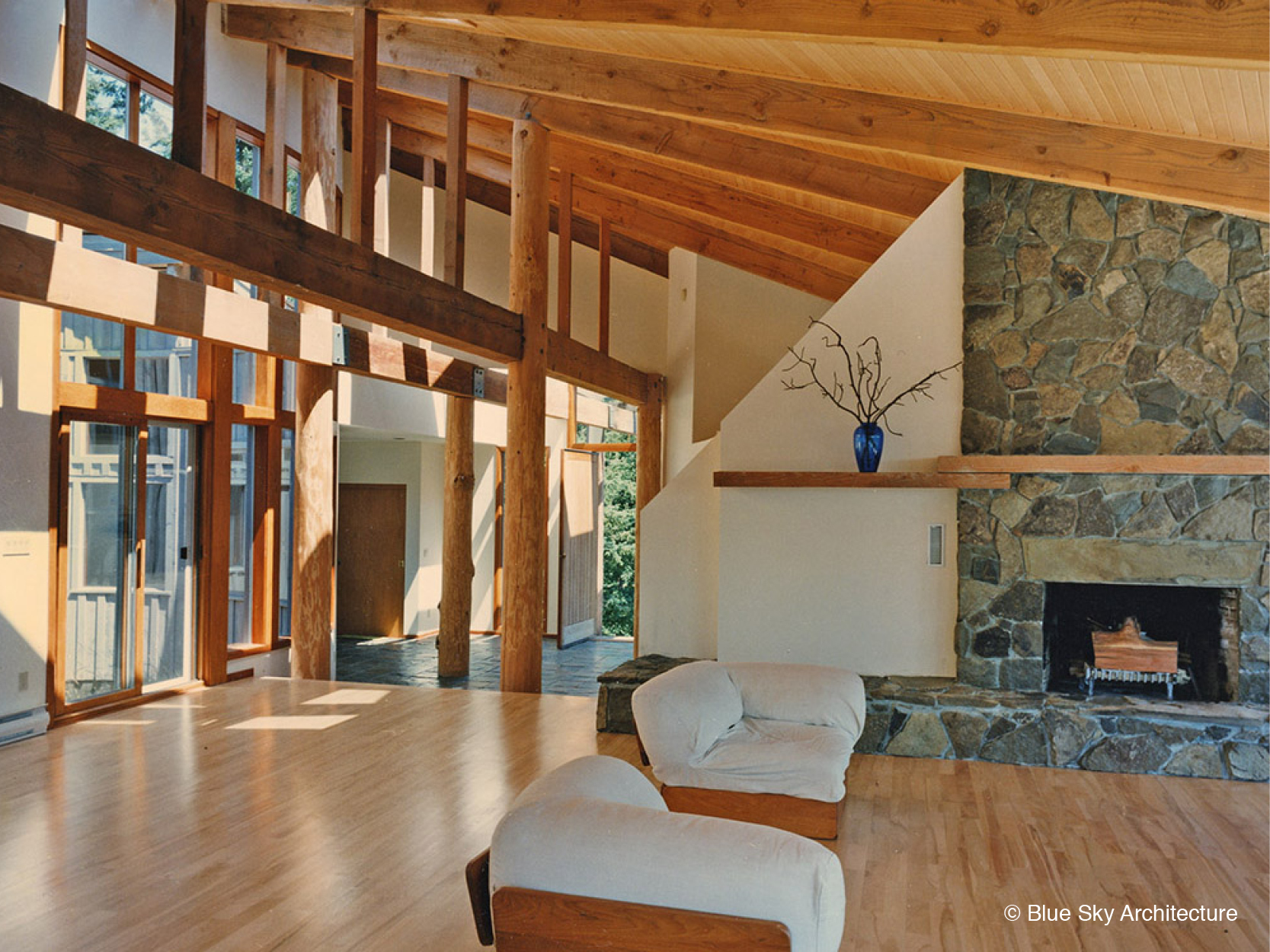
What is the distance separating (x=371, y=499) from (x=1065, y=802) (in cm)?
849

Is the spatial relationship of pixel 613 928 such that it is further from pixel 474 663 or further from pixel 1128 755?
pixel 474 663

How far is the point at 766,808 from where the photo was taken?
4.27m

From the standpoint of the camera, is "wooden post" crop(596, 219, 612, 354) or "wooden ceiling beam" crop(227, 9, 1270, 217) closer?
"wooden ceiling beam" crop(227, 9, 1270, 217)

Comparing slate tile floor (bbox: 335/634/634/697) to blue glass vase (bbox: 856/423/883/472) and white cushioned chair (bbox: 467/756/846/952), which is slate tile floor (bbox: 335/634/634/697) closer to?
blue glass vase (bbox: 856/423/883/472)

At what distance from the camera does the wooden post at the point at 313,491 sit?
7.77m

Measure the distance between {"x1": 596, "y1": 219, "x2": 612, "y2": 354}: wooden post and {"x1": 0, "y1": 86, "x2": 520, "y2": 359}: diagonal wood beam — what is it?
3.06 m

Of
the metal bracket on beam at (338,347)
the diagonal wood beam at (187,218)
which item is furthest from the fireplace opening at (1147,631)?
the metal bracket on beam at (338,347)

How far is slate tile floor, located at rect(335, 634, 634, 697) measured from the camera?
8.66 metres

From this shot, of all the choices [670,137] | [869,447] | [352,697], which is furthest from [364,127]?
[352,697]

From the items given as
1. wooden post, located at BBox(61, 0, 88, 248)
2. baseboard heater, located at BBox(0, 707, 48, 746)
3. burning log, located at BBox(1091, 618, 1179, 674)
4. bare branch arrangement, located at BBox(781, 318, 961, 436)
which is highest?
wooden post, located at BBox(61, 0, 88, 248)

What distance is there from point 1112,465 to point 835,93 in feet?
8.38

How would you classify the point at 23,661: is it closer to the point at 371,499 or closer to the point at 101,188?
the point at 101,188

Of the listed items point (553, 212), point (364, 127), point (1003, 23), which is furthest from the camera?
point (553, 212)

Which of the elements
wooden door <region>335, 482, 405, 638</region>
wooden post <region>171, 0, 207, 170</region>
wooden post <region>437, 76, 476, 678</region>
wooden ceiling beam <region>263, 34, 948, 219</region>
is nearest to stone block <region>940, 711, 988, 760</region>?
wooden ceiling beam <region>263, 34, 948, 219</region>
